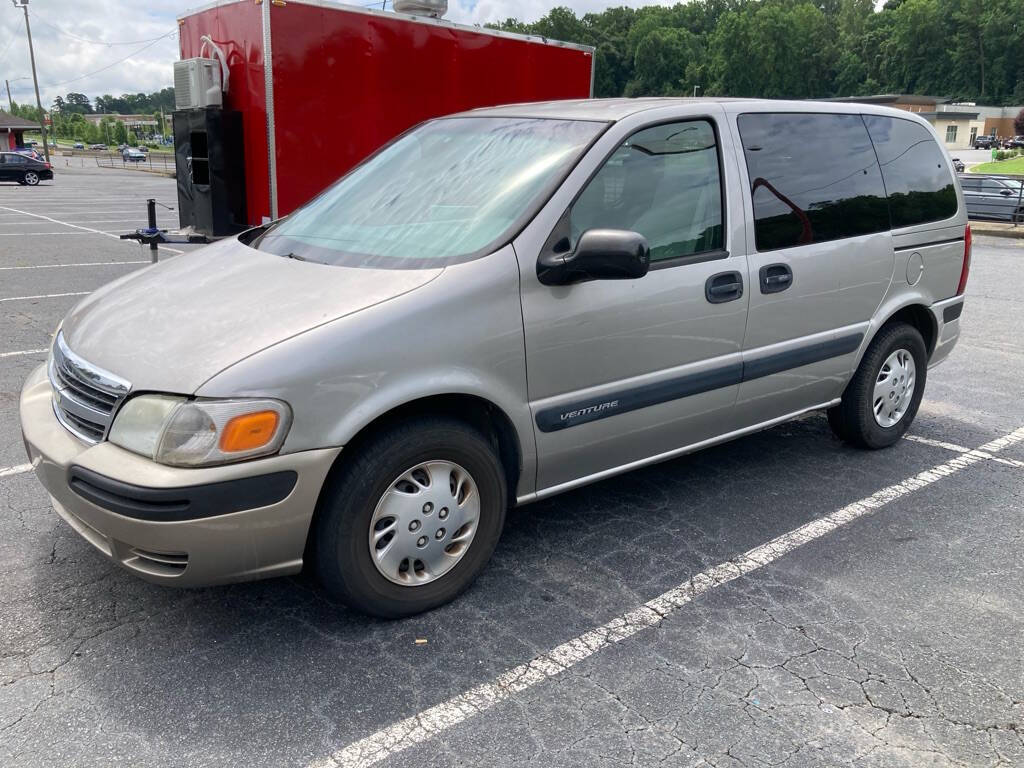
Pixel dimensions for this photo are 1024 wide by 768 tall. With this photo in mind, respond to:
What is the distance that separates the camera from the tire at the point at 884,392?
458cm

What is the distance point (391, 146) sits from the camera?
413cm

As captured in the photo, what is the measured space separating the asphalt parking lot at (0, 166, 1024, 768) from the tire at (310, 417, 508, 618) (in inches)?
5.4

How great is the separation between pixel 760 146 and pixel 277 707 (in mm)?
3044

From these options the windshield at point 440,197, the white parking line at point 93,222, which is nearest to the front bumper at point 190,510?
the windshield at point 440,197

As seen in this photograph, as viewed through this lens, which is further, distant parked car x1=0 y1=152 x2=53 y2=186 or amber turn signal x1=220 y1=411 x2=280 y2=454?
distant parked car x1=0 y1=152 x2=53 y2=186

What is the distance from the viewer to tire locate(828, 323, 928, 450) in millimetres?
4578

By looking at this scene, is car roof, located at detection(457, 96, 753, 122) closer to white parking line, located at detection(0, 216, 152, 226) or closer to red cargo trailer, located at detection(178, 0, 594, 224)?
red cargo trailer, located at detection(178, 0, 594, 224)

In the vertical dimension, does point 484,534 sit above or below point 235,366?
below

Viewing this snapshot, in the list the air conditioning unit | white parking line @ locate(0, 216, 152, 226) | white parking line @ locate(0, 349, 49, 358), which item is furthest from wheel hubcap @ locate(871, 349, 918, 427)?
white parking line @ locate(0, 216, 152, 226)

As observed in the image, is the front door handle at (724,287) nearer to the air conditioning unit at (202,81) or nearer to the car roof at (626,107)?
the car roof at (626,107)

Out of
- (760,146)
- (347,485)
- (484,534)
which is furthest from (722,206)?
(347,485)

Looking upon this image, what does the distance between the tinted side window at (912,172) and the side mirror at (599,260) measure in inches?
84.5

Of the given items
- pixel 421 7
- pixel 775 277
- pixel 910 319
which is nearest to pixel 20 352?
pixel 421 7

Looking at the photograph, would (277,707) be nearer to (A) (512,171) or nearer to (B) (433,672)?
(B) (433,672)
